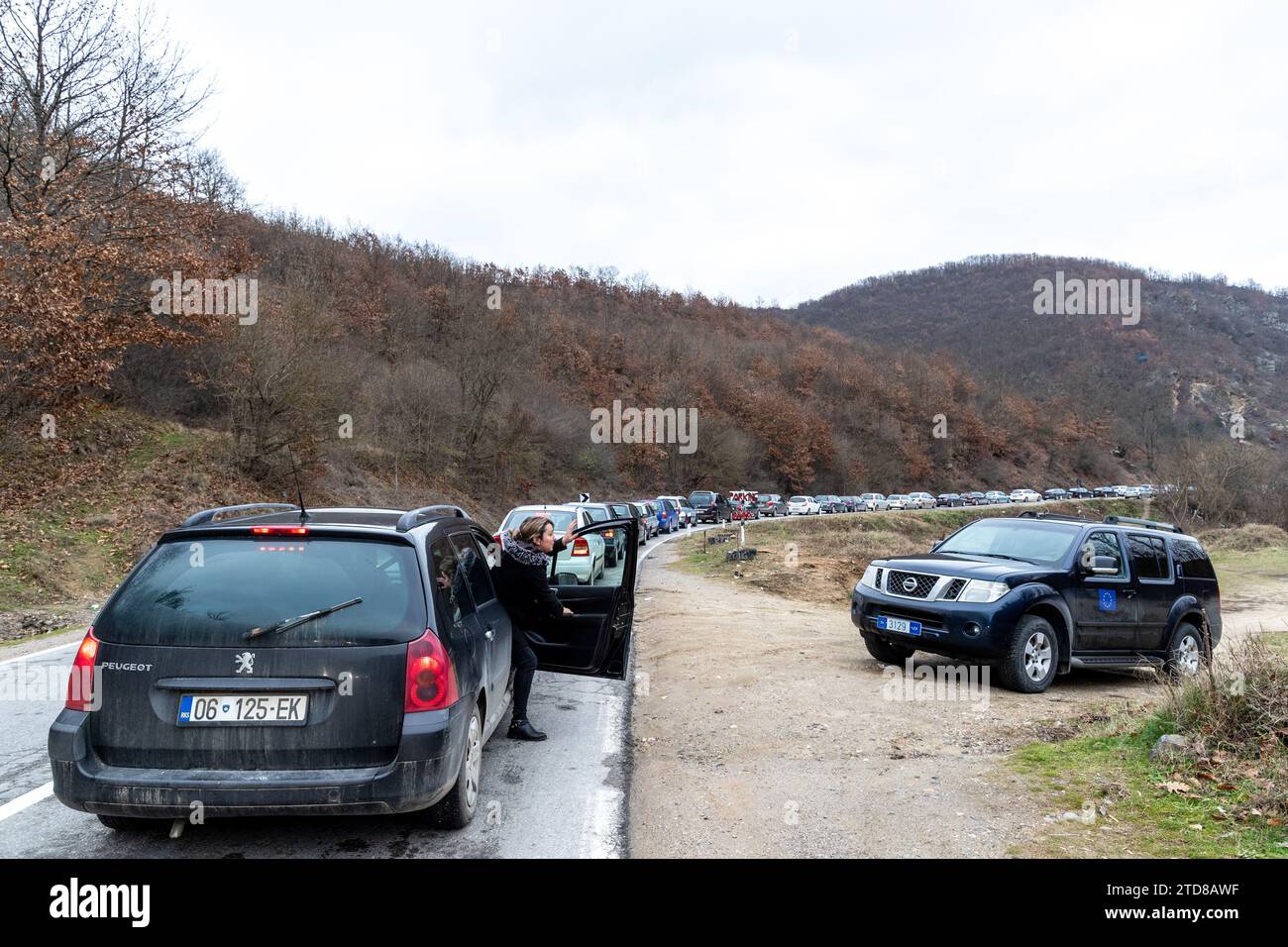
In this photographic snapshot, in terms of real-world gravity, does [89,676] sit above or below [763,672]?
above

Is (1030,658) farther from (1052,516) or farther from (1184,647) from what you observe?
(1184,647)

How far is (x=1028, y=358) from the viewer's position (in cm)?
12975

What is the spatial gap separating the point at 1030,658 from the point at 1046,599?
59 centimetres

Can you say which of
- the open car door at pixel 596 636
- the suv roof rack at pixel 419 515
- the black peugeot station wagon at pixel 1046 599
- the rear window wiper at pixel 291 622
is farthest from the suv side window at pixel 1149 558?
the rear window wiper at pixel 291 622

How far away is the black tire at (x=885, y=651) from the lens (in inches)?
363

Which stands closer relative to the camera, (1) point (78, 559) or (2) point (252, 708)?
(2) point (252, 708)

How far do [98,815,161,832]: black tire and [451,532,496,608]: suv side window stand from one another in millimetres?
1929

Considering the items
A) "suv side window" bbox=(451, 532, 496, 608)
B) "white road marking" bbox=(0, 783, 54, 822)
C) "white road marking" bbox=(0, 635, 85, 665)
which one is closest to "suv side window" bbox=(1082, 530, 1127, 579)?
"suv side window" bbox=(451, 532, 496, 608)

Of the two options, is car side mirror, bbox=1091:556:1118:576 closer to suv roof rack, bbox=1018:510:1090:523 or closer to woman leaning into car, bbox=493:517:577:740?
suv roof rack, bbox=1018:510:1090:523

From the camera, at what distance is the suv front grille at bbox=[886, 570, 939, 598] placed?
8617 mm

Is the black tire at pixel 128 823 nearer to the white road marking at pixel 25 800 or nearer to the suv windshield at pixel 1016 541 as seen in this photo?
the white road marking at pixel 25 800

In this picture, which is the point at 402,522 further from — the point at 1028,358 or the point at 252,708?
the point at 1028,358
